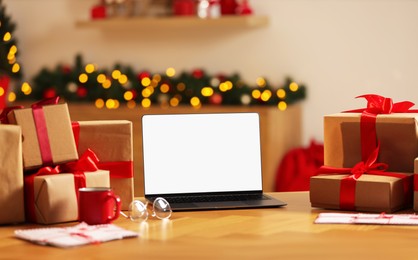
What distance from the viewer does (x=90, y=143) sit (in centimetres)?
216

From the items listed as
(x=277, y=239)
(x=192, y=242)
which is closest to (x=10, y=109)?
(x=192, y=242)

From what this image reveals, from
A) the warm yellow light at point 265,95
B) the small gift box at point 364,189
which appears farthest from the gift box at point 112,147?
the warm yellow light at point 265,95

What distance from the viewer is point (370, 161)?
220 centimetres

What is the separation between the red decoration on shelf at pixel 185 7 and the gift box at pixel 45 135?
10.0ft

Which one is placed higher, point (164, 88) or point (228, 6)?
point (228, 6)

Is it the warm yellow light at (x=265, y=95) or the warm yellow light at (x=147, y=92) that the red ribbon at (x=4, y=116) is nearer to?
the warm yellow light at (x=265, y=95)

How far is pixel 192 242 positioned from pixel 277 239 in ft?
0.60

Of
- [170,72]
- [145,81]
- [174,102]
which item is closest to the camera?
[174,102]

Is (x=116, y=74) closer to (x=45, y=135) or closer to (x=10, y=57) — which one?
(x=10, y=57)

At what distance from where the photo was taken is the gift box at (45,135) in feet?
6.62

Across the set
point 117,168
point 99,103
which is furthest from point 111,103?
point 117,168

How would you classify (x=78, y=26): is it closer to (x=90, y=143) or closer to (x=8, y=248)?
(x=90, y=143)

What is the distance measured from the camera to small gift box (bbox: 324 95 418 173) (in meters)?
2.19

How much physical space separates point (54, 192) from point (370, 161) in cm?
80
